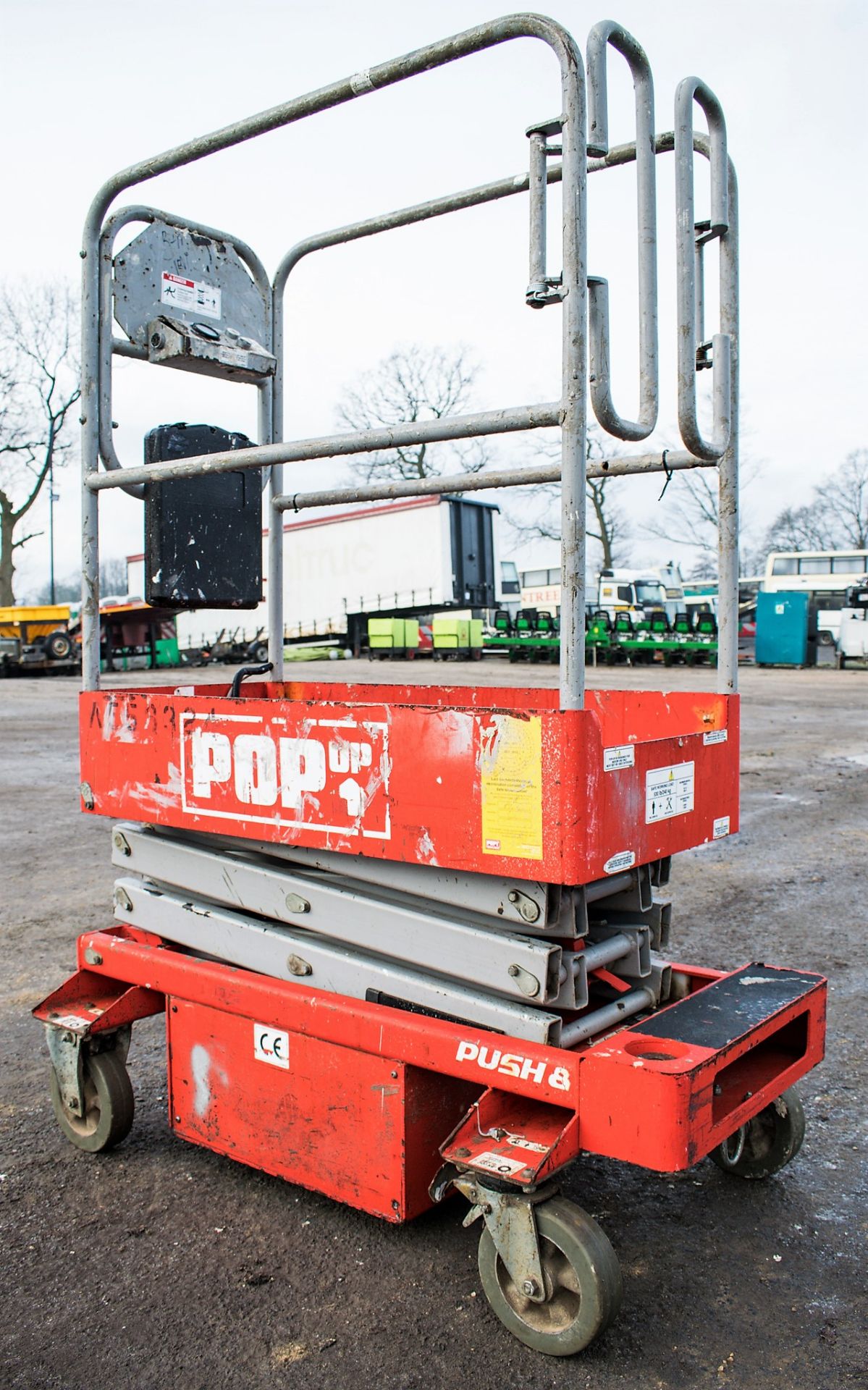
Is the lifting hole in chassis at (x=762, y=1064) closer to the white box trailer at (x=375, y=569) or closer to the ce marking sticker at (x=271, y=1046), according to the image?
the ce marking sticker at (x=271, y=1046)

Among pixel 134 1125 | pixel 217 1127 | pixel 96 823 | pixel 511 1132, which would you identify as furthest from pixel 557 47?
pixel 96 823

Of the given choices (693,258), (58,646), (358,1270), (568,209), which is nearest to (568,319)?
(568,209)

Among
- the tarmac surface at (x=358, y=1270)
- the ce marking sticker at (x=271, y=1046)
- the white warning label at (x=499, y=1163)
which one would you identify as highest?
the ce marking sticker at (x=271, y=1046)

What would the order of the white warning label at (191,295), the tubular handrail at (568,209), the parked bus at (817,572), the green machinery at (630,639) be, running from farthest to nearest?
the parked bus at (817,572), the green machinery at (630,639), the white warning label at (191,295), the tubular handrail at (568,209)

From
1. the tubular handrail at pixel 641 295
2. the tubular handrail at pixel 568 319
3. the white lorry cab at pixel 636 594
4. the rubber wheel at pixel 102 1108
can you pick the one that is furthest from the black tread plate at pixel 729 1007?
the white lorry cab at pixel 636 594

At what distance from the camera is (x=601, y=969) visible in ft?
8.40

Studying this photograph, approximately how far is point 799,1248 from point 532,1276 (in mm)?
765

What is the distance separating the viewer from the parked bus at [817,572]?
33.6 meters

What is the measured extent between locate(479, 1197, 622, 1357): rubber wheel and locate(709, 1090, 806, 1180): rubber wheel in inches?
33.3

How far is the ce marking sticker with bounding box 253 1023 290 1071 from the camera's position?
8.21 feet

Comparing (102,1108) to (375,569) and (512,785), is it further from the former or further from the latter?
(375,569)

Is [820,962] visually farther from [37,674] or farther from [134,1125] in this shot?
[37,674]

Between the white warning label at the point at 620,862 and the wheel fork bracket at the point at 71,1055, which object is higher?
the white warning label at the point at 620,862

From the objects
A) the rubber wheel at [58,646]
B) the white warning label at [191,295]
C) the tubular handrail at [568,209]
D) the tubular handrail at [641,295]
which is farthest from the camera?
the rubber wheel at [58,646]
